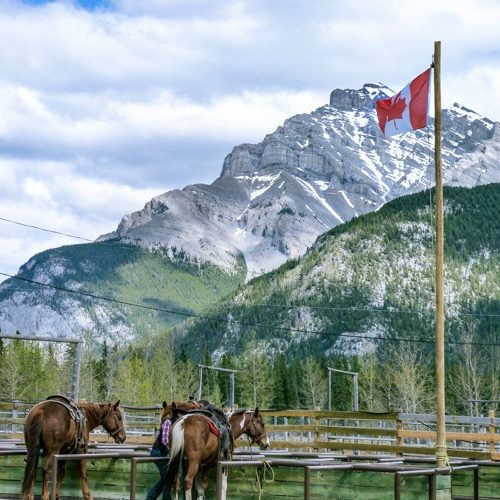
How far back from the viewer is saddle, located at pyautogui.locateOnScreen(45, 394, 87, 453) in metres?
15.8

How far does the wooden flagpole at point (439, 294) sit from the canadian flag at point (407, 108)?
0.42 metres

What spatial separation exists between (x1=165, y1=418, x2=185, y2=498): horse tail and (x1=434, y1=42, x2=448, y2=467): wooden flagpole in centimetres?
398

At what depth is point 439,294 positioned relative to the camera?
614 inches

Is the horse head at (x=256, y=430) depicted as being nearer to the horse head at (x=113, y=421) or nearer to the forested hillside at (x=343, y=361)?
the horse head at (x=113, y=421)

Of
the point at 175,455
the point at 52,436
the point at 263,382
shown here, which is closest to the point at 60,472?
the point at 52,436

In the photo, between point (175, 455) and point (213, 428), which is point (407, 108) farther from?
point (175, 455)

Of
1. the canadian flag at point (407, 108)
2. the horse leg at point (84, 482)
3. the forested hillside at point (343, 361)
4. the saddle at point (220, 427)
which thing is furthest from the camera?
the forested hillside at point (343, 361)

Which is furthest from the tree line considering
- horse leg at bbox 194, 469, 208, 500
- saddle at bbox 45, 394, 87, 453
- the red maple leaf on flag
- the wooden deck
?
horse leg at bbox 194, 469, 208, 500

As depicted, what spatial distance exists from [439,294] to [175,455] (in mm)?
4865

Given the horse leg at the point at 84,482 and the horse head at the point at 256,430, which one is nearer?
the horse leg at the point at 84,482

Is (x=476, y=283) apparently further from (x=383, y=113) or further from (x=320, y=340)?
(x=383, y=113)

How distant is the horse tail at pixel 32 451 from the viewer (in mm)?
15078

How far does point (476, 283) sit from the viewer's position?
647 feet

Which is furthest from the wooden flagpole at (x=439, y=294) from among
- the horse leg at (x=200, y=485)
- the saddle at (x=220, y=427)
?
the horse leg at (x=200, y=485)
